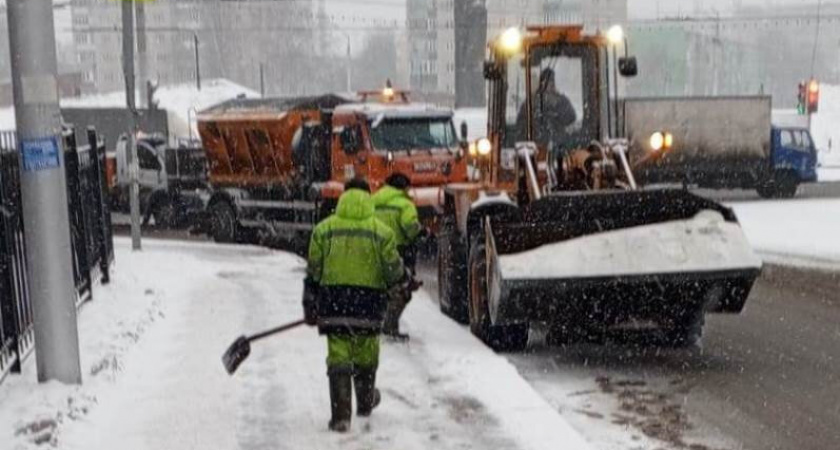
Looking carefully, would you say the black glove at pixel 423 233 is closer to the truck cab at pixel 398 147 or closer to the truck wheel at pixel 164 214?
the truck cab at pixel 398 147

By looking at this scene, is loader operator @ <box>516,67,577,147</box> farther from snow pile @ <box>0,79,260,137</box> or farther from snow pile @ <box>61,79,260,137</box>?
snow pile @ <box>61,79,260,137</box>

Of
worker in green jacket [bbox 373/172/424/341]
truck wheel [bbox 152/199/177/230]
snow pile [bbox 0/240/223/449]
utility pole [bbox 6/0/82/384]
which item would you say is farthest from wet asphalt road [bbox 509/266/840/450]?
truck wheel [bbox 152/199/177/230]

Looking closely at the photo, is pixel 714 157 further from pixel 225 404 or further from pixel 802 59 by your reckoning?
pixel 802 59

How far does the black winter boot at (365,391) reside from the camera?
8.30 metres

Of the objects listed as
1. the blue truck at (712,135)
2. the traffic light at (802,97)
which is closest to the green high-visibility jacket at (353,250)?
the blue truck at (712,135)

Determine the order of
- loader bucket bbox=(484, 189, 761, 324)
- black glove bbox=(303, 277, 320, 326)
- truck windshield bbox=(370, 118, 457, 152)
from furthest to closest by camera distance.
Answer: truck windshield bbox=(370, 118, 457, 152), loader bucket bbox=(484, 189, 761, 324), black glove bbox=(303, 277, 320, 326)

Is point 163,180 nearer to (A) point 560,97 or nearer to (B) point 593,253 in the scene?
(A) point 560,97

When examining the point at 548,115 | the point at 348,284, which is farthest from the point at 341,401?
the point at 548,115

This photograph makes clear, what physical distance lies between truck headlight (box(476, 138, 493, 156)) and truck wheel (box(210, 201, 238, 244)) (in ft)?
34.0

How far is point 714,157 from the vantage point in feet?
110

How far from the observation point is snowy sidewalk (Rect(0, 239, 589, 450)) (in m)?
7.90

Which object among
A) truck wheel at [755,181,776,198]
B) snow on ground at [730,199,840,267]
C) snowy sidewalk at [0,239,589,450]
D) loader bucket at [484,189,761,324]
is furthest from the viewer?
truck wheel at [755,181,776,198]

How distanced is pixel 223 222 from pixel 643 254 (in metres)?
14.1

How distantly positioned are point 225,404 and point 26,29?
9.78ft
